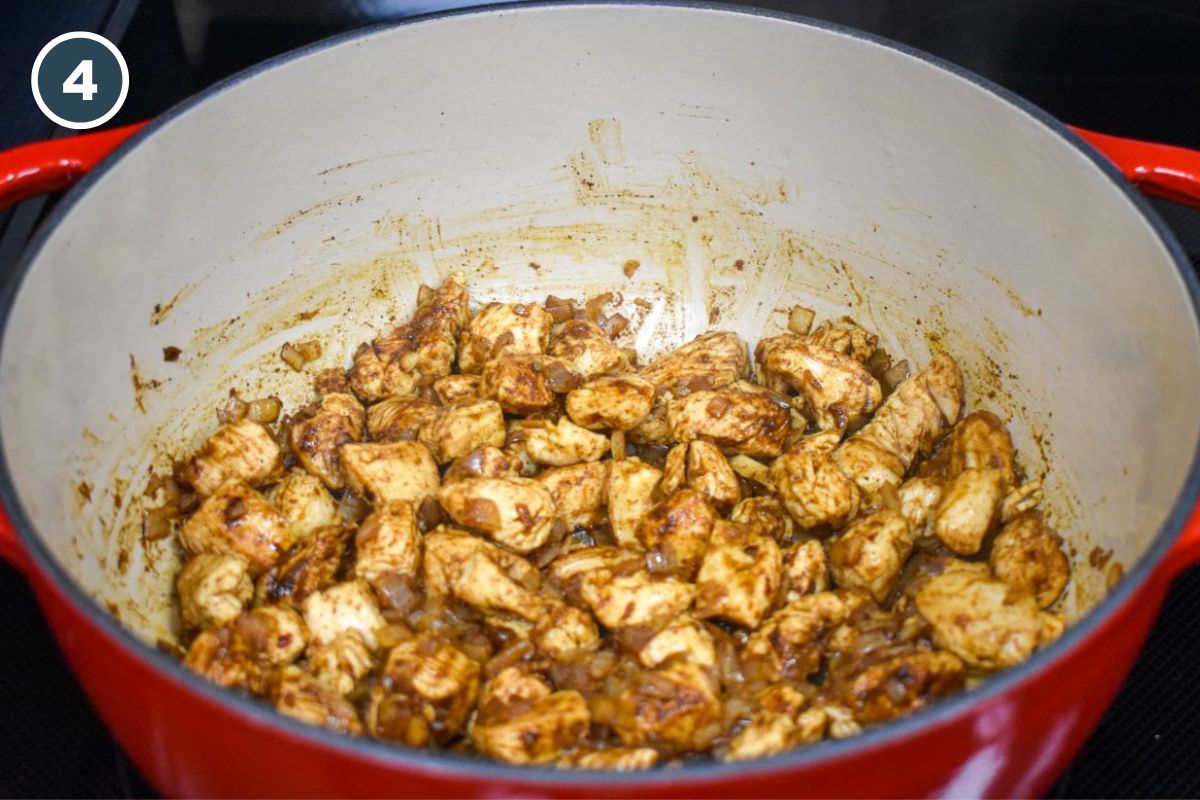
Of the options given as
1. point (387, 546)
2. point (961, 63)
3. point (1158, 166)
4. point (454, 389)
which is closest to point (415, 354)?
point (454, 389)

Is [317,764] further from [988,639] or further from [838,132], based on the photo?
[838,132]

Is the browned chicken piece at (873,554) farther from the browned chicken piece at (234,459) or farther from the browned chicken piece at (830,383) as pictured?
the browned chicken piece at (234,459)

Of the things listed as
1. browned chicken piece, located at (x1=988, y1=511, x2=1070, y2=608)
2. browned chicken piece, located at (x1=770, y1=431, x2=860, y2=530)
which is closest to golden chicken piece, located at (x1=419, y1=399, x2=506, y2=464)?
browned chicken piece, located at (x1=770, y1=431, x2=860, y2=530)

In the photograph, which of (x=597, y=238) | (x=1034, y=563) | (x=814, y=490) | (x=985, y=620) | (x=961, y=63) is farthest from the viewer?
(x=961, y=63)

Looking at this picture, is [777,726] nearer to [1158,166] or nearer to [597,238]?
[1158,166]

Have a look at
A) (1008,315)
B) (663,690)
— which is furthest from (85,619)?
(1008,315)

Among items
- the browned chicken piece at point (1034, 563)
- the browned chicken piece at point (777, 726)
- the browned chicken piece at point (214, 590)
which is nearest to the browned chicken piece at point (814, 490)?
the browned chicken piece at point (1034, 563)
